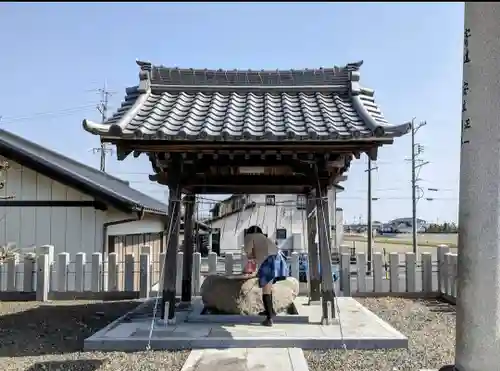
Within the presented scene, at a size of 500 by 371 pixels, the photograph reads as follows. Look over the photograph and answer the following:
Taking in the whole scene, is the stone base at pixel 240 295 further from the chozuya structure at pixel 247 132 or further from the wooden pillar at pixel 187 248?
the wooden pillar at pixel 187 248

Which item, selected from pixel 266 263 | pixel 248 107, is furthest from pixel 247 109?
pixel 266 263

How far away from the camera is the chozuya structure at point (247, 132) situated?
685 centimetres

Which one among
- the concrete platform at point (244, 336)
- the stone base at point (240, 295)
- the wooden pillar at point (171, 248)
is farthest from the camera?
the stone base at point (240, 295)

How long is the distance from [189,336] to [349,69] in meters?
5.01

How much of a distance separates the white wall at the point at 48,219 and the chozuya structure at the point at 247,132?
5.47 m

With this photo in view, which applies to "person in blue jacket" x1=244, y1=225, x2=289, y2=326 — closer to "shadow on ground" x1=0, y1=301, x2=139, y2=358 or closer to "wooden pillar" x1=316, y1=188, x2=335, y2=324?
"wooden pillar" x1=316, y1=188, x2=335, y2=324

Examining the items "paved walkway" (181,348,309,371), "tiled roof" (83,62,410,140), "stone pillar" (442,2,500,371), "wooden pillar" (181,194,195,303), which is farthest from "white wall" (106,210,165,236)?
"stone pillar" (442,2,500,371)

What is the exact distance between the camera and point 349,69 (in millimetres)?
8719

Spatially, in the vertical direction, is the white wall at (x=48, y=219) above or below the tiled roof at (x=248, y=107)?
below

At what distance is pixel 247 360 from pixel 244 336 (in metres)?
0.82

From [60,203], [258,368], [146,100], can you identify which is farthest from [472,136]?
[60,203]

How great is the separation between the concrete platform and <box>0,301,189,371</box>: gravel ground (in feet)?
0.79

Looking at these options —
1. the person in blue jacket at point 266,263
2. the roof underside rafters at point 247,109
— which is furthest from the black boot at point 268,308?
the roof underside rafters at point 247,109

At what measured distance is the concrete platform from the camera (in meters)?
6.74
